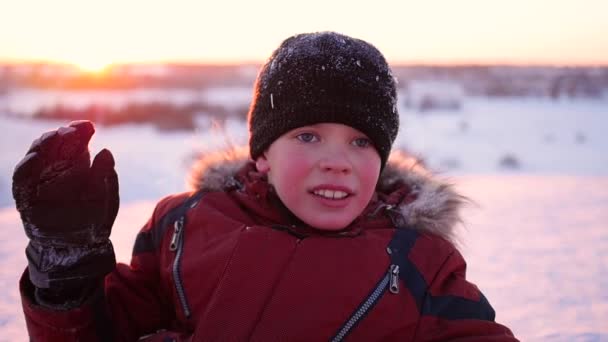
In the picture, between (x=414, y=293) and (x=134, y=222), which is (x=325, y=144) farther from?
(x=134, y=222)

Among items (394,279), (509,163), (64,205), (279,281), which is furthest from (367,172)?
(509,163)

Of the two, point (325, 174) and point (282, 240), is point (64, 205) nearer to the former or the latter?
point (282, 240)

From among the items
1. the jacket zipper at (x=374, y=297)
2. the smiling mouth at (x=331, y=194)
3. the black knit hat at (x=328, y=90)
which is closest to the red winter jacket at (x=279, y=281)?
the jacket zipper at (x=374, y=297)

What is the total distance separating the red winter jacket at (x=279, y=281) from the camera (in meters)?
1.72

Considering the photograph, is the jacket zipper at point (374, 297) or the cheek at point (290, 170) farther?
the cheek at point (290, 170)

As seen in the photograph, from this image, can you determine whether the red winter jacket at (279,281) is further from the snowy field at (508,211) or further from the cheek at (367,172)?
the snowy field at (508,211)

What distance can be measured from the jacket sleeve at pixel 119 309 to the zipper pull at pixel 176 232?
0.08 metres

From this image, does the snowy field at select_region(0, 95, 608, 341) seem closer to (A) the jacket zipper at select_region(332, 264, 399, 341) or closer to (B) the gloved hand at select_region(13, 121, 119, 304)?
(A) the jacket zipper at select_region(332, 264, 399, 341)

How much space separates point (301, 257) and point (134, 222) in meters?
2.74

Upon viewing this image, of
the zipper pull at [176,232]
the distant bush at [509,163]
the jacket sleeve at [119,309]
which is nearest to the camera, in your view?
the jacket sleeve at [119,309]

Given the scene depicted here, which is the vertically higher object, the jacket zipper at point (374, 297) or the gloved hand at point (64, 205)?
the gloved hand at point (64, 205)

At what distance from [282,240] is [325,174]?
242 millimetres

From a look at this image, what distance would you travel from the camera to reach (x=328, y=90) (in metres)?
1.95

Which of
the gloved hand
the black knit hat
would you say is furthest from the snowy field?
the gloved hand
